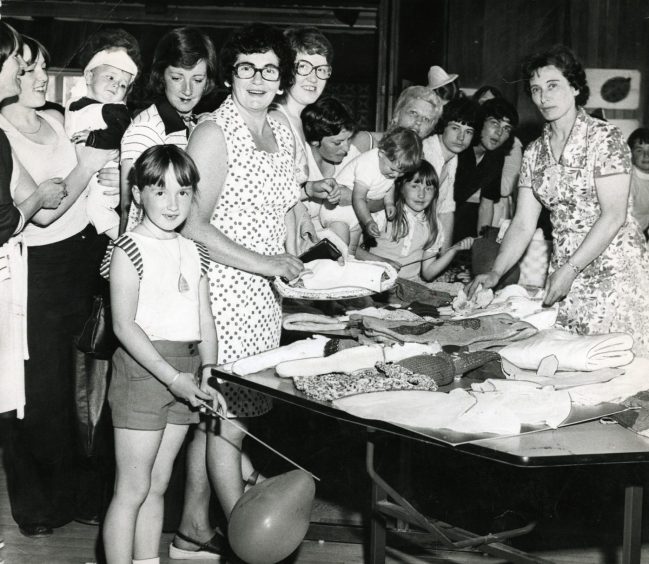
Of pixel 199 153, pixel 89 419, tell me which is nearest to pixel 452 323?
pixel 199 153

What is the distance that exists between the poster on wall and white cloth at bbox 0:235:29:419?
363 centimetres

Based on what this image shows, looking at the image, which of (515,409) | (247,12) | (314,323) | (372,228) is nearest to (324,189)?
(372,228)

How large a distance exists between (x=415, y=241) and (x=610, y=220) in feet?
5.19

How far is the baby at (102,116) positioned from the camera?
394 cm

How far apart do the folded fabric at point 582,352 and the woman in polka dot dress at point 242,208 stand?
827 mm

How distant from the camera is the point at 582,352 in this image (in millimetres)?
2627

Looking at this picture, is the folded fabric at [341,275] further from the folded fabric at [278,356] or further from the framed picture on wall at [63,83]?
the framed picture on wall at [63,83]

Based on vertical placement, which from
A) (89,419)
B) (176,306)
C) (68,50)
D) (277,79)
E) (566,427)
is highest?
(68,50)

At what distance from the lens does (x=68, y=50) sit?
13.6ft

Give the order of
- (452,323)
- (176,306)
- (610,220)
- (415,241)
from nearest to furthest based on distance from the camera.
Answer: (176,306) → (452,323) → (610,220) → (415,241)

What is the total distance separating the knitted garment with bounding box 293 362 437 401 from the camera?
2.53 metres

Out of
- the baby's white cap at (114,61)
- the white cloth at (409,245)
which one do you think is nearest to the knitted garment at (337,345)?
the baby's white cap at (114,61)

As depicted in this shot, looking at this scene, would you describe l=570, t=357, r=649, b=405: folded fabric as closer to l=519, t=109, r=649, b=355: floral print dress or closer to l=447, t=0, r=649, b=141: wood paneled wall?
l=519, t=109, r=649, b=355: floral print dress

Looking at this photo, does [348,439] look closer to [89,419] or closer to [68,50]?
[89,419]
